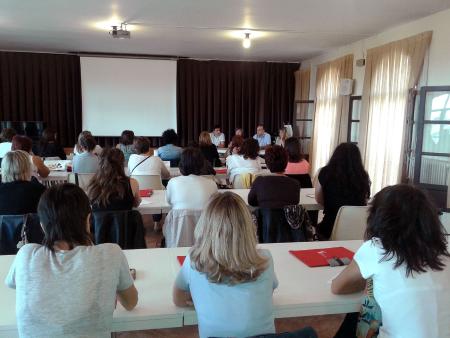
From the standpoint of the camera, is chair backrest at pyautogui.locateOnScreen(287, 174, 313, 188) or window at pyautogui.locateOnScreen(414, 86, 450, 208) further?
window at pyautogui.locateOnScreen(414, 86, 450, 208)

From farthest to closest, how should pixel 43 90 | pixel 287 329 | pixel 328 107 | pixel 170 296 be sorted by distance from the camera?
pixel 43 90
pixel 328 107
pixel 287 329
pixel 170 296

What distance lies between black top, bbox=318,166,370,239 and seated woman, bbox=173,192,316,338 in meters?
1.87

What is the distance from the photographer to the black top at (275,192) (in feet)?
9.87

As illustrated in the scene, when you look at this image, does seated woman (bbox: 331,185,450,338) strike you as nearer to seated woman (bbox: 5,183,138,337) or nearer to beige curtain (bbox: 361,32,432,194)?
seated woman (bbox: 5,183,138,337)

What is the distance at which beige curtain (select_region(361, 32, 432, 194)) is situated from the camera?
225 inches

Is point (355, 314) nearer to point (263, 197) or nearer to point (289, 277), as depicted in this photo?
point (289, 277)

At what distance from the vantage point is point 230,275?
1.36 m

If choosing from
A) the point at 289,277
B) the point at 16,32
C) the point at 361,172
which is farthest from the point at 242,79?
the point at 289,277

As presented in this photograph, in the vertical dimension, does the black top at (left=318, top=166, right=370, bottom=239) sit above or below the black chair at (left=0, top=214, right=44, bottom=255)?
above

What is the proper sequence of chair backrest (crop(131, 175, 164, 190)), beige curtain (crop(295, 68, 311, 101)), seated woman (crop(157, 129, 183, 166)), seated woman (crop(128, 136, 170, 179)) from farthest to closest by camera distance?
beige curtain (crop(295, 68, 311, 101)), seated woman (crop(157, 129, 183, 166)), seated woman (crop(128, 136, 170, 179)), chair backrest (crop(131, 175, 164, 190))

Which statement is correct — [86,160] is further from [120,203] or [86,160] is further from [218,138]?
[218,138]

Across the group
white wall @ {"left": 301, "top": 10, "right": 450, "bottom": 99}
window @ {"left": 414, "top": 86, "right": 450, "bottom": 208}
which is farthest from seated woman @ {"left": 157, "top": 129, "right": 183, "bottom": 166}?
white wall @ {"left": 301, "top": 10, "right": 450, "bottom": 99}

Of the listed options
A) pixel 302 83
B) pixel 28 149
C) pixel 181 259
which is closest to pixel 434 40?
pixel 302 83

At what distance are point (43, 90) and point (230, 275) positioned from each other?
9001 mm
